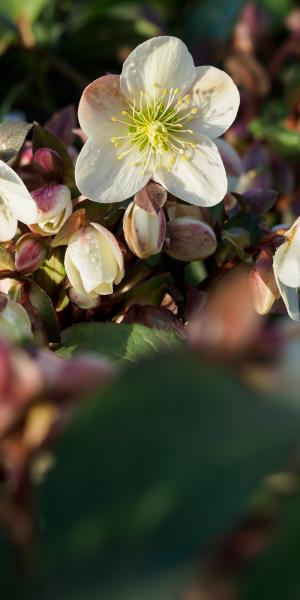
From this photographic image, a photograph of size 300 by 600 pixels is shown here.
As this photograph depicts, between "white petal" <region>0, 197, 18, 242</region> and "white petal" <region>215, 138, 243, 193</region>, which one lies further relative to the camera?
"white petal" <region>215, 138, 243, 193</region>

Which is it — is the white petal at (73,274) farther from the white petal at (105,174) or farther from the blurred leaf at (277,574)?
the blurred leaf at (277,574)

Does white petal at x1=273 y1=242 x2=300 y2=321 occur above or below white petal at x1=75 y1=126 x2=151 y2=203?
below

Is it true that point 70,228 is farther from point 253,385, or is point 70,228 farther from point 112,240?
point 253,385

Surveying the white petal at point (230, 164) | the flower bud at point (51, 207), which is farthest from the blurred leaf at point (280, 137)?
the flower bud at point (51, 207)

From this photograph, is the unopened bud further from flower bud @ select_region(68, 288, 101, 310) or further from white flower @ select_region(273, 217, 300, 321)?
flower bud @ select_region(68, 288, 101, 310)

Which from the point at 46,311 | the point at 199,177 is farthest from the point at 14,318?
the point at 199,177

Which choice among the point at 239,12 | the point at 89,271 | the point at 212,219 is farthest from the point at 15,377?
the point at 239,12

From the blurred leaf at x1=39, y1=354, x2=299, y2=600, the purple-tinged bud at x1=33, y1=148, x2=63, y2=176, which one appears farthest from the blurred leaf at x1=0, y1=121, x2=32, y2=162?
the blurred leaf at x1=39, y1=354, x2=299, y2=600
